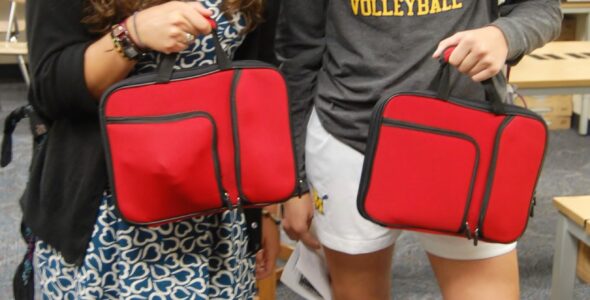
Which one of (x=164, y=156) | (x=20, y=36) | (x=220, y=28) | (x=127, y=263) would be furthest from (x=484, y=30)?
(x=20, y=36)

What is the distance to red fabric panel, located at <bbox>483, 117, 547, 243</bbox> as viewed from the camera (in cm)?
99

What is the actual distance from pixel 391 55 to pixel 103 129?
1.58ft

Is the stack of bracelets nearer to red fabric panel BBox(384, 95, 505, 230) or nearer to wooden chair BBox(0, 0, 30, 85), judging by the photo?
red fabric panel BBox(384, 95, 505, 230)

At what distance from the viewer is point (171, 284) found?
3.35 feet

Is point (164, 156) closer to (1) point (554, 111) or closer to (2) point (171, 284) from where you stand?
(2) point (171, 284)

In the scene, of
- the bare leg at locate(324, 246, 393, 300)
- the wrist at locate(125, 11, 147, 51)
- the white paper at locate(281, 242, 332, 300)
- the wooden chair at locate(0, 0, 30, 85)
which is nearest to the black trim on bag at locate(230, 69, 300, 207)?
the wrist at locate(125, 11, 147, 51)

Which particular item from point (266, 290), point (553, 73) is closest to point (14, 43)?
point (266, 290)

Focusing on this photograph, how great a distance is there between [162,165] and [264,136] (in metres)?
0.15

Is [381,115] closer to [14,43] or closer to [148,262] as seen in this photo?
[148,262]

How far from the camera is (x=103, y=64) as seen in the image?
2.98 ft

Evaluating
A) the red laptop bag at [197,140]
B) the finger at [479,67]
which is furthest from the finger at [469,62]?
the red laptop bag at [197,140]

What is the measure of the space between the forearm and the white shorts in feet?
1.39

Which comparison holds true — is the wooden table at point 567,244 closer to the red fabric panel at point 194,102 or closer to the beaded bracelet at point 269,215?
the beaded bracelet at point 269,215

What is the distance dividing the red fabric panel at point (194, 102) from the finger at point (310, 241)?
1.38 ft
